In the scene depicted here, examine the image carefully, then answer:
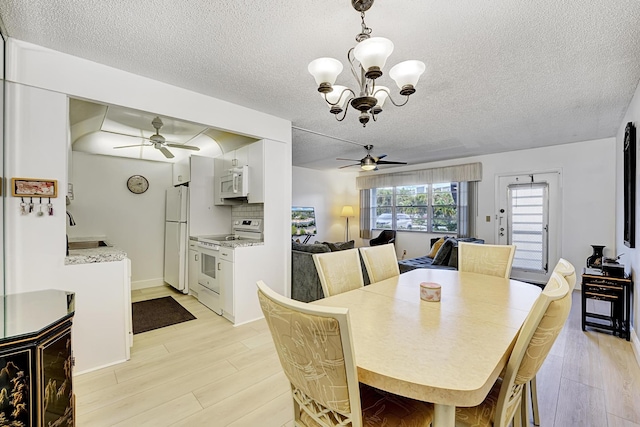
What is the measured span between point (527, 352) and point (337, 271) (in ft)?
3.86

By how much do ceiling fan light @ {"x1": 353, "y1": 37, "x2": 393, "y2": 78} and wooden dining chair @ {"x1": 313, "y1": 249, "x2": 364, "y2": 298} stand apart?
3.85 ft

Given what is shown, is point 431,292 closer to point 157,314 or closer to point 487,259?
point 487,259

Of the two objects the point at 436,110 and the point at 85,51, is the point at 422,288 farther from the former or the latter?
the point at 85,51

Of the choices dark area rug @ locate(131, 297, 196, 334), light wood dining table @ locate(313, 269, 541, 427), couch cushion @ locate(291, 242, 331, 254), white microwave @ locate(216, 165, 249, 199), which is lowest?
dark area rug @ locate(131, 297, 196, 334)

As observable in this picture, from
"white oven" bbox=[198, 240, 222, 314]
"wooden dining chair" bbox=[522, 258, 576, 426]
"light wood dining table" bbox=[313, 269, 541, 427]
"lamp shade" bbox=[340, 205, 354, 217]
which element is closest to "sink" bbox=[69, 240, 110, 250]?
"white oven" bbox=[198, 240, 222, 314]

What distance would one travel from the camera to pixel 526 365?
102cm

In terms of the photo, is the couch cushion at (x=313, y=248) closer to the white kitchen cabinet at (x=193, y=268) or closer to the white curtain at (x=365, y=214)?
the white kitchen cabinet at (x=193, y=268)

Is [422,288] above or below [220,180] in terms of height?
below

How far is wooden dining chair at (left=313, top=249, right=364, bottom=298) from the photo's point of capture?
1.91m

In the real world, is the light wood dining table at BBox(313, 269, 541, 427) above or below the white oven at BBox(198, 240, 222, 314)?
above

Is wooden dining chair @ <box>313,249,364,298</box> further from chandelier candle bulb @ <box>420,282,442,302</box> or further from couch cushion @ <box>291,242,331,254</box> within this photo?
couch cushion @ <box>291,242,331,254</box>

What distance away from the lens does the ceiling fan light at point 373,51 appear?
1.40 meters

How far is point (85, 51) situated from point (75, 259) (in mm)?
1533

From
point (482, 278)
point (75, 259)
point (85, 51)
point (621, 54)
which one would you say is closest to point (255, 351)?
point (75, 259)
